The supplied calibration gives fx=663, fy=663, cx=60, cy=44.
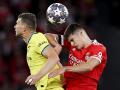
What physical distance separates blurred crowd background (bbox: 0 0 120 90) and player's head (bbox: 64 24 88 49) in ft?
15.7

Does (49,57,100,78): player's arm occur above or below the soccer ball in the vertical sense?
below

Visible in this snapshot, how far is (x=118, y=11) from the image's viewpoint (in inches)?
623

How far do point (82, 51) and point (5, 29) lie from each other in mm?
6433

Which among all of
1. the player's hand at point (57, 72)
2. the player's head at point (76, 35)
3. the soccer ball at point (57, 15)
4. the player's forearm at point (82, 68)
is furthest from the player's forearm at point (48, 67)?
the soccer ball at point (57, 15)

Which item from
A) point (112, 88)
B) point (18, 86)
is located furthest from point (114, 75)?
point (18, 86)

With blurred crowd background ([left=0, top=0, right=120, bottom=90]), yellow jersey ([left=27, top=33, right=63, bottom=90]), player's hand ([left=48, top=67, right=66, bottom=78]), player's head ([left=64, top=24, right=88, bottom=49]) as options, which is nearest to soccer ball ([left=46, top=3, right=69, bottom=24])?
player's head ([left=64, top=24, right=88, bottom=49])

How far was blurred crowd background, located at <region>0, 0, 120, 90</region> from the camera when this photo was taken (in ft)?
45.1

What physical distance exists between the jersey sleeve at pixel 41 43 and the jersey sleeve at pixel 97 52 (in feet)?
1.86

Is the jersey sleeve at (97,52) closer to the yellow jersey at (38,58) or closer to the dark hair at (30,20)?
the yellow jersey at (38,58)

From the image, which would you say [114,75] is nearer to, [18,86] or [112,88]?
[112,88]

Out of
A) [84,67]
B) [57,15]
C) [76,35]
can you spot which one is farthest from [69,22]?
[84,67]

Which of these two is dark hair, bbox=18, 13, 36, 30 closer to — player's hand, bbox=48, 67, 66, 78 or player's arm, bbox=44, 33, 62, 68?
player's arm, bbox=44, 33, 62, 68


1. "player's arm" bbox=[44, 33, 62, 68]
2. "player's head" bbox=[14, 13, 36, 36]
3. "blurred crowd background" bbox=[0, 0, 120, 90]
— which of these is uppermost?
"player's head" bbox=[14, 13, 36, 36]

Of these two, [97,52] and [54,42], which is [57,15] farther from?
[97,52]
